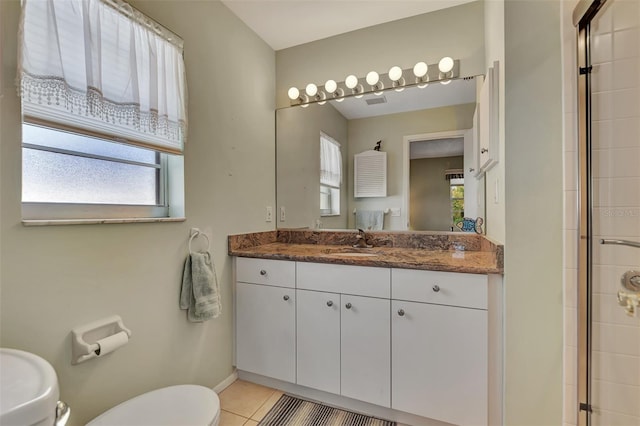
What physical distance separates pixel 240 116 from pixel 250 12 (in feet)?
2.15

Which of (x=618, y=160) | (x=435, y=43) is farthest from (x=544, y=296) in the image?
(x=435, y=43)

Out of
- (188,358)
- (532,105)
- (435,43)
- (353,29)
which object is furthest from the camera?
(353,29)

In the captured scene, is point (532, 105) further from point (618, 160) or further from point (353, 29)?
point (353, 29)

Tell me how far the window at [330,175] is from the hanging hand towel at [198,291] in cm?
102

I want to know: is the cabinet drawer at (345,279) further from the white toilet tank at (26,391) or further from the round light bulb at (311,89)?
the round light bulb at (311,89)

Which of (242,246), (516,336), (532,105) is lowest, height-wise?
(516,336)

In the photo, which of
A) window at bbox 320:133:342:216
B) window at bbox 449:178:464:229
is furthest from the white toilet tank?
window at bbox 449:178:464:229

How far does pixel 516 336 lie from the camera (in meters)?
1.19

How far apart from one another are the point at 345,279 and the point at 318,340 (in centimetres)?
39

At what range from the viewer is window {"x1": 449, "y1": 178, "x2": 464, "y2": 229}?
187 centimetres

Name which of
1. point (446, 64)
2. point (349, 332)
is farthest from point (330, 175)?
point (349, 332)

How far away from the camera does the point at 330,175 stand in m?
2.27

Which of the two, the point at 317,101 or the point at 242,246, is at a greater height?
the point at 317,101

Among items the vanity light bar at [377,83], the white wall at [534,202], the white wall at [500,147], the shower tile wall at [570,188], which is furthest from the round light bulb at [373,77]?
the shower tile wall at [570,188]
